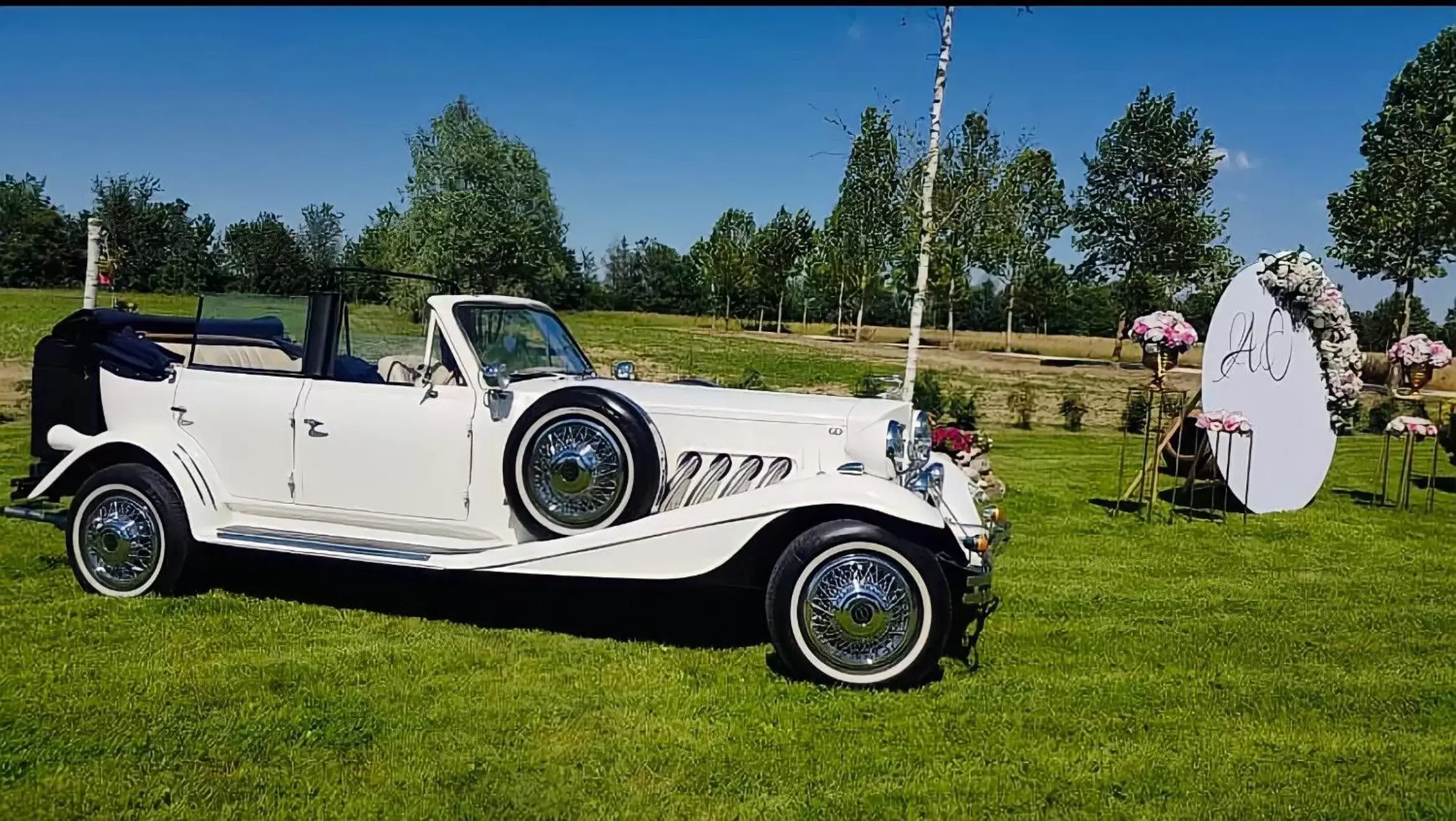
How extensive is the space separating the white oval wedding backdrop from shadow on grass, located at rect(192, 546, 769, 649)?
649 cm

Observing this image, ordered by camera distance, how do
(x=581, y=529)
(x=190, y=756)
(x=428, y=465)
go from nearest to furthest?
(x=190, y=756) → (x=581, y=529) → (x=428, y=465)

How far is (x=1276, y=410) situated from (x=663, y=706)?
8486 millimetres

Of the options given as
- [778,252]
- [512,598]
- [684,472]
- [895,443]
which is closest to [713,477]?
[684,472]

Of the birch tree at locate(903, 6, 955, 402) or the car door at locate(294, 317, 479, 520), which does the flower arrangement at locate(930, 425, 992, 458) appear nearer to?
the birch tree at locate(903, 6, 955, 402)

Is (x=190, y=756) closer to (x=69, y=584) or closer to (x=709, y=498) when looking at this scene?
(x=709, y=498)

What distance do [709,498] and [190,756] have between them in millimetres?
2632

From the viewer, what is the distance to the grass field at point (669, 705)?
400 cm

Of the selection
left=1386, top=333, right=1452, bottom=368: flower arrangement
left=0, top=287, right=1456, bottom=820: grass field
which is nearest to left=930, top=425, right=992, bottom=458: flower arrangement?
left=0, top=287, right=1456, bottom=820: grass field

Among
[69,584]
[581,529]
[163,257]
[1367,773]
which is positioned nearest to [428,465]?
[581,529]

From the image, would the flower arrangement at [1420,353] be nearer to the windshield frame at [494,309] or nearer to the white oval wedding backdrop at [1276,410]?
the white oval wedding backdrop at [1276,410]

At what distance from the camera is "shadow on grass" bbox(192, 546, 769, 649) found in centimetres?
622

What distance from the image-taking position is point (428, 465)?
594 centimetres

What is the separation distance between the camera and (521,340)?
646cm

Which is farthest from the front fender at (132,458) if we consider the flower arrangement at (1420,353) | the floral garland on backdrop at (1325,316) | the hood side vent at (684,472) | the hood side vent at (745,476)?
the flower arrangement at (1420,353)
